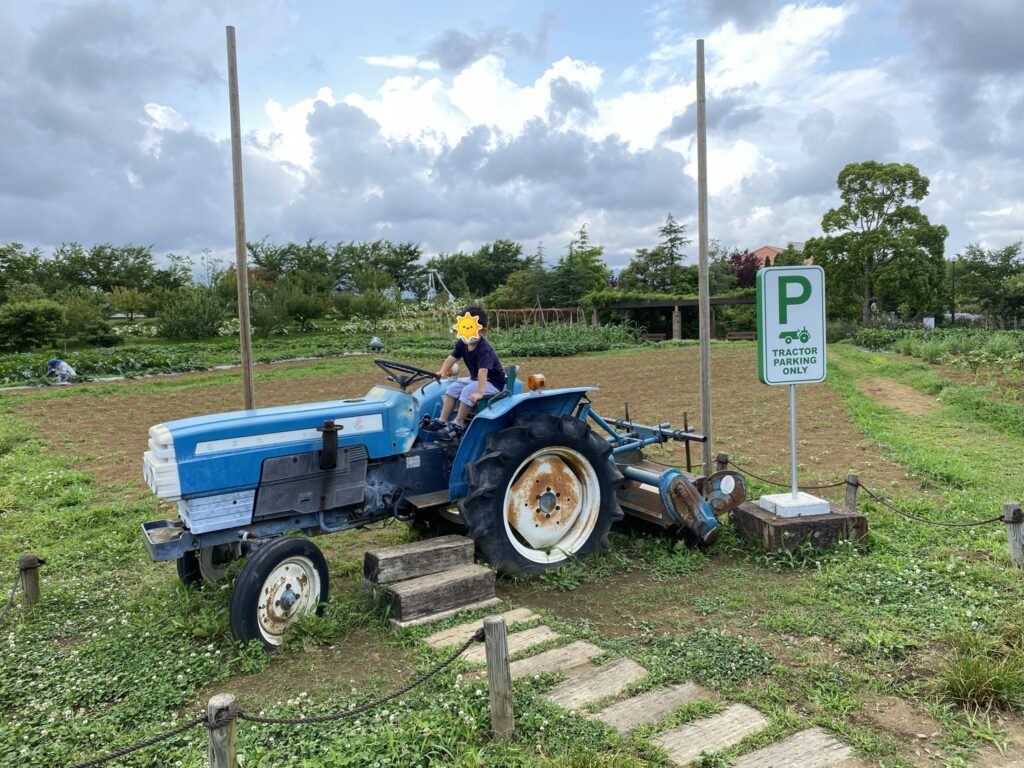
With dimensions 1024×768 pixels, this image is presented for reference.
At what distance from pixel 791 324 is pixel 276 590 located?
3.97 meters

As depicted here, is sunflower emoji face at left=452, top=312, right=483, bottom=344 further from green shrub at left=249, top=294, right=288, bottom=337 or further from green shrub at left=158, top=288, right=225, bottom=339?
green shrub at left=249, top=294, right=288, bottom=337

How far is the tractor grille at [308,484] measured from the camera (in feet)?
12.9

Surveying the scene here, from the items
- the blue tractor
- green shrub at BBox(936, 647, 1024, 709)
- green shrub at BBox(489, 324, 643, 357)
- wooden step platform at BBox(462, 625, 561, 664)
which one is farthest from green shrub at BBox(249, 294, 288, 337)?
green shrub at BBox(936, 647, 1024, 709)

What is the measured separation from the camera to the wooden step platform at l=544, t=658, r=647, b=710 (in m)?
2.97

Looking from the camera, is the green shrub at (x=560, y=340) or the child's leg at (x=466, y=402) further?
the green shrub at (x=560, y=340)

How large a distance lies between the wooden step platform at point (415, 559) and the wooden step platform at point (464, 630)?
0.44 m

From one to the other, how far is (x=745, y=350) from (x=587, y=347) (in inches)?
223

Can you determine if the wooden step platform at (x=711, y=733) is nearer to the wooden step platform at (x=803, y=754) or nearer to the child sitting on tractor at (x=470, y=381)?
the wooden step platform at (x=803, y=754)

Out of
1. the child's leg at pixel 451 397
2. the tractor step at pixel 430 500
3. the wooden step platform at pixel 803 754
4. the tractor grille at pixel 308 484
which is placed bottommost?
the wooden step platform at pixel 803 754

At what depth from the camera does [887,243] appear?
31938 millimetres

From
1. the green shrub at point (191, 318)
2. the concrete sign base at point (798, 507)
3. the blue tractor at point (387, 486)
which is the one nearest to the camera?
the blue tractor at point (387, 486)

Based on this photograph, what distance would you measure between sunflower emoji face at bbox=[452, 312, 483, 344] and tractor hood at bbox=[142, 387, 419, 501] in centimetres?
58

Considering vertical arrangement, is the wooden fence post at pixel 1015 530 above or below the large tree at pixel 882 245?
below

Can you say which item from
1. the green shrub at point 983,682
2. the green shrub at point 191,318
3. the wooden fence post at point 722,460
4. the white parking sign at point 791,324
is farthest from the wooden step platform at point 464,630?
the green shrub at point 191,318
